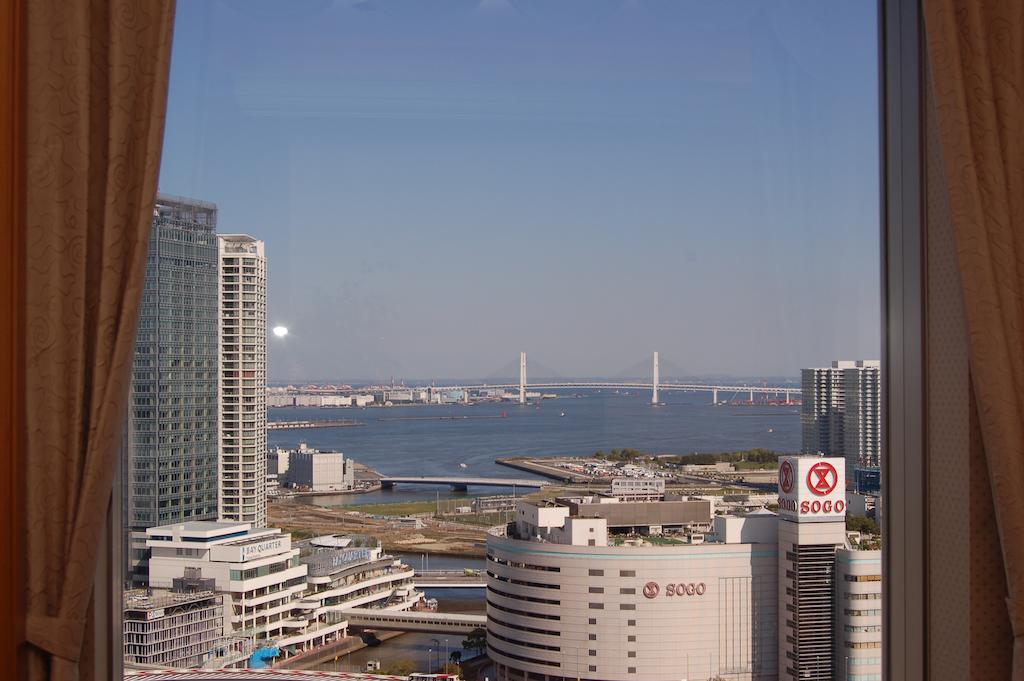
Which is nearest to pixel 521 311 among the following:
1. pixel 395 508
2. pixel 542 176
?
pixel 542 176

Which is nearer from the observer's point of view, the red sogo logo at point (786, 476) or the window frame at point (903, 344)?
the window frame at point (903, 344)

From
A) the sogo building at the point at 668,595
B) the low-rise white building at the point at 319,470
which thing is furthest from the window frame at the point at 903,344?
the low-rise white building at the point at 319,470

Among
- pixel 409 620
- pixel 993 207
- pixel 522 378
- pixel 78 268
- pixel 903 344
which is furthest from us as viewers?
pixel 522 378

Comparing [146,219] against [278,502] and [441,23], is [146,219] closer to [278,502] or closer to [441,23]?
[278,502]

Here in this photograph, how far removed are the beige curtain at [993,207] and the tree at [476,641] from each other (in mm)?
1246

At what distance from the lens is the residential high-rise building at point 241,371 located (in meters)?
2.17

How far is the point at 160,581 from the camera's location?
81.2 inches

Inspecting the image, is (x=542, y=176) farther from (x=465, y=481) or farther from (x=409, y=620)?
(x=409, y=620)

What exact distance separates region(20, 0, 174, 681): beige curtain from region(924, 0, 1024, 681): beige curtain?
1.60 meters

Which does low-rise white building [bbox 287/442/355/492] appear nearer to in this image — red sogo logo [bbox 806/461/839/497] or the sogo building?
the sogo building

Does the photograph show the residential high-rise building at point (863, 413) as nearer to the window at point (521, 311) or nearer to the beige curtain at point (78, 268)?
the window at point (521, 311)

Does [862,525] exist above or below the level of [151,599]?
above

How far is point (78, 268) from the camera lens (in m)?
1.54

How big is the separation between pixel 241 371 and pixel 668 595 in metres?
1.31
